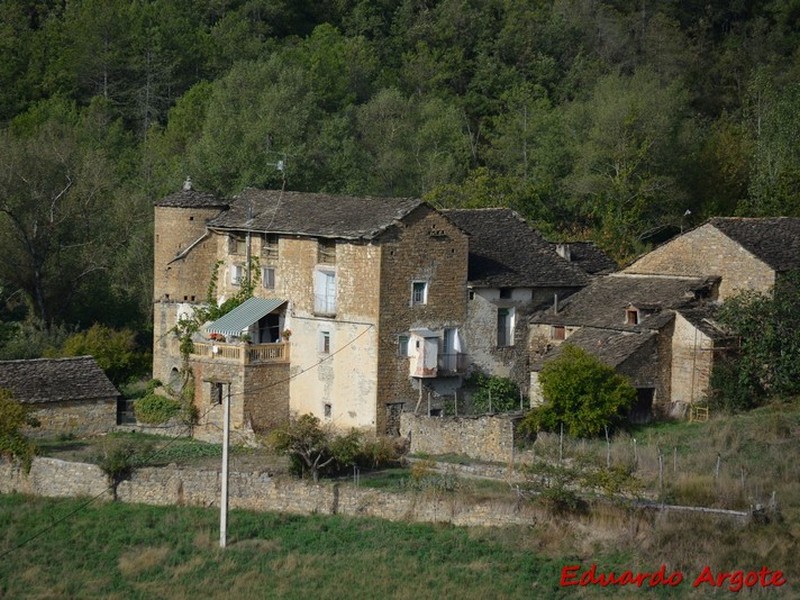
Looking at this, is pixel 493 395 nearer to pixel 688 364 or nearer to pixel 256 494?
pixel 688 364

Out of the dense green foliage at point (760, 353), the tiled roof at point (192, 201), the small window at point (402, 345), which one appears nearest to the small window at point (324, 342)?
the small window at point (402, 345)

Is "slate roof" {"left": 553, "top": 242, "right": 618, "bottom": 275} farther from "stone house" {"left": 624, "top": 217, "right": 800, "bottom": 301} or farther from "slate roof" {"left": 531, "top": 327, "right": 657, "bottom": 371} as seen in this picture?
"slate roof" {"left": 531, "top": 327, "right": 657, "bottom": 371}

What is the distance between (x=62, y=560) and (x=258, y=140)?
1340 inches

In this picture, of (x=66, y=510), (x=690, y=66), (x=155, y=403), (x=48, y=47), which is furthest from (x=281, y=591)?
(x=690, y=66)

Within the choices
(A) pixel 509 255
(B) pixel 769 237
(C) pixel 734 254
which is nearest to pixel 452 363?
(A) pixel 509 255

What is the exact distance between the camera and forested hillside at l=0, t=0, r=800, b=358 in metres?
69.1

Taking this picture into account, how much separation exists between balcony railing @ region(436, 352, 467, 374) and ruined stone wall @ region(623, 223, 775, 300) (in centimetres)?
708

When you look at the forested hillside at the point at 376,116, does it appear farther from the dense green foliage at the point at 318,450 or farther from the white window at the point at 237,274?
the dense green foliage at the point at 318,450

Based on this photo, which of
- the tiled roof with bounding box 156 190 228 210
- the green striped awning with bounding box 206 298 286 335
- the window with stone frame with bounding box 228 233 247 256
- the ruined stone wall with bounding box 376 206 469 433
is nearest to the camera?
the ruined stone wall with bounding box 376 206 469 433

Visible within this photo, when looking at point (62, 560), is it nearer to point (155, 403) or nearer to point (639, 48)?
point (155, 403)

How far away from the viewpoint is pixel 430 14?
10888 centimetres

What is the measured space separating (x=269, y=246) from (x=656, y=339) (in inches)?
484

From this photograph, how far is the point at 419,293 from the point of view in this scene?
51.8 meters

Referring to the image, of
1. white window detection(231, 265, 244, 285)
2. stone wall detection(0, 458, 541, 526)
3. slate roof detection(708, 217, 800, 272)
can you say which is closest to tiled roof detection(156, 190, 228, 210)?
white window detection(231, 265, 244, 285)
